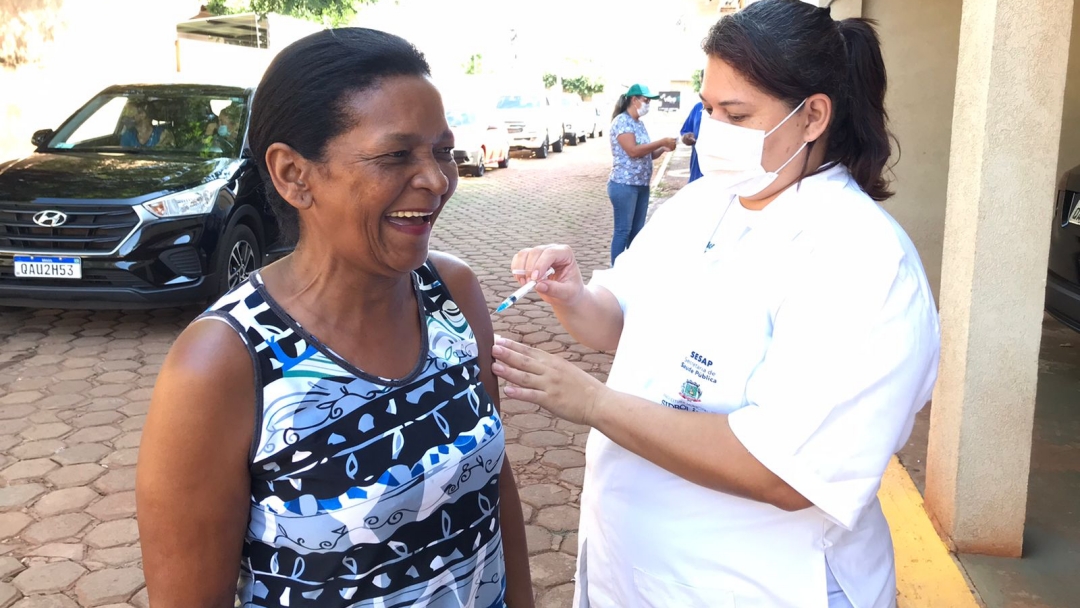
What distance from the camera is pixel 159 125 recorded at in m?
6.75

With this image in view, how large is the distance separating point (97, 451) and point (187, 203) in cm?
220

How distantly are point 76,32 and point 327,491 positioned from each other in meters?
13.5

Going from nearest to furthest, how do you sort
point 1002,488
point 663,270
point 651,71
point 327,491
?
point 327,491 → point 663,270 → point 1002,488 → point 651,71

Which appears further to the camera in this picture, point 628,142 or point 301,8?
point 301,8

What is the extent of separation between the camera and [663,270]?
6.01ft

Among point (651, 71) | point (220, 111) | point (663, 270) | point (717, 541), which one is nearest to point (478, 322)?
point (663, 270)

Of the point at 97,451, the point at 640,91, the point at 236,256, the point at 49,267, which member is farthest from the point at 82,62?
the point at 97,451

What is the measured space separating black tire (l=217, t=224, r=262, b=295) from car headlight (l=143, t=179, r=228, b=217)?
0.28 m

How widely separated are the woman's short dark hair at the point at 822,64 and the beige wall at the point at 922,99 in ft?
16.3

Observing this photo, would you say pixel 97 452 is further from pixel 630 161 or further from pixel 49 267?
pixel 630 161

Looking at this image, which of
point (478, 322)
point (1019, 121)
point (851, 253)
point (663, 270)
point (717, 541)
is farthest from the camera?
point (1019, 121)

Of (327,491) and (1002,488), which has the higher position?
(327,491)

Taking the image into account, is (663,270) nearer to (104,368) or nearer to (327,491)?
(327,491)

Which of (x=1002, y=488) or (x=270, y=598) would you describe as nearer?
(x=270, y=598)
